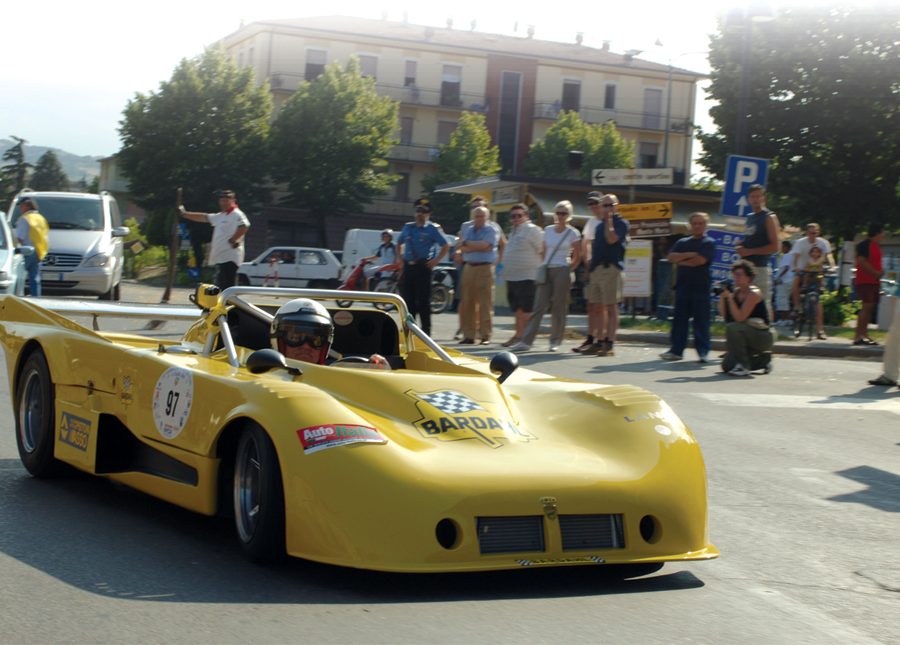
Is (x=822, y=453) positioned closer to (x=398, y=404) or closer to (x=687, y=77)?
(x=398, y=404)

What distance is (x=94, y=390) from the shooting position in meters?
6.26

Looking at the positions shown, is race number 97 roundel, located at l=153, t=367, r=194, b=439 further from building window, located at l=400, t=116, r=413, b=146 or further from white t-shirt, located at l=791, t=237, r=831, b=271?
building window, located at l=400, t=116, r=413, b=146

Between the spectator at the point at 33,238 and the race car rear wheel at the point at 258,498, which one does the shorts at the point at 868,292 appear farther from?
the race car rear wheel at the point at 258,498

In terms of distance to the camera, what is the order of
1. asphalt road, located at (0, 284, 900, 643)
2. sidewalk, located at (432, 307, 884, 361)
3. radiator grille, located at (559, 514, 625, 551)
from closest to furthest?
asphalt road, located at (0, 284, 900, 643)
radiator grille, located at (559, 514, 625, 551)
sidewalk, located at (432, 307, 884, 361)

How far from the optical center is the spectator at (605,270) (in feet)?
47.3

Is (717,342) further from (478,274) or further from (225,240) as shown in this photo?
(225,240)

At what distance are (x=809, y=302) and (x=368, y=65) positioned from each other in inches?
2371

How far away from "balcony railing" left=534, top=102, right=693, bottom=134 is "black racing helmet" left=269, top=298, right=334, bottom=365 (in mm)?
74825

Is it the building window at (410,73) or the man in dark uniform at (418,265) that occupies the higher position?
the building window at (410,73)

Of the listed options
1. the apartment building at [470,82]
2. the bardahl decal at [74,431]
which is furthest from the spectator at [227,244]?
the apartment building at [470,82]

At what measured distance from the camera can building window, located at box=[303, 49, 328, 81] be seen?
245 ft

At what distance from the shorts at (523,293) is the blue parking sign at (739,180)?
114 inches

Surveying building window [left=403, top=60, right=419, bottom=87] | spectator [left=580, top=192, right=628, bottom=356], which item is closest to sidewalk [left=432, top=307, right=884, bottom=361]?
spectator [left=580, top=192, right=628, bottom=356]

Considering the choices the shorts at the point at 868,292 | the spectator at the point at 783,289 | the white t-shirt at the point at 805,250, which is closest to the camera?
the shorts at the point at 868,292
